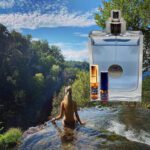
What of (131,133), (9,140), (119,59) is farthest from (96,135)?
(9,140)

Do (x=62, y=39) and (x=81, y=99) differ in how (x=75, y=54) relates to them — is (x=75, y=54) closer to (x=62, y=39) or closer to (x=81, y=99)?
(x=62, y=39)

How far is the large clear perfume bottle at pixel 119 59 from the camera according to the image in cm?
865

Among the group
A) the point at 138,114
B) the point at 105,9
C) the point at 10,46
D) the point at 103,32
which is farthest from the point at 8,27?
the point at 103,32

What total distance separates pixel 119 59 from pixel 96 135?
304 centimetres

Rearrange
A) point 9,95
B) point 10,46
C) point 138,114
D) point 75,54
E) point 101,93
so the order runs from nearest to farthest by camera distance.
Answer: point 101,93 → point 138,114 → point 9,95 → point 10,46 → point 75,54

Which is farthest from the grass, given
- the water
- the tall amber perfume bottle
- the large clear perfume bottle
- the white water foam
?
the tall amber perfume bottle

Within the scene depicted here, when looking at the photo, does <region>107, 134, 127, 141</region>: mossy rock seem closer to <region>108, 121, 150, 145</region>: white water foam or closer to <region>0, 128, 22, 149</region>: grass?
<region>108, 121, 150, 145</region>: white water foam

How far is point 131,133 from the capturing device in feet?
38.5

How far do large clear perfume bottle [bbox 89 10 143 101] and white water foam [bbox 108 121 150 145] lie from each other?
95.7 inches

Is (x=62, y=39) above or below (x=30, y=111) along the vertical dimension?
above

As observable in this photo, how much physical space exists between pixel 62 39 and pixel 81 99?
58195 millimetres

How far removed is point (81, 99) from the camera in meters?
29.6

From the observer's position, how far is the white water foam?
1108 centimetres

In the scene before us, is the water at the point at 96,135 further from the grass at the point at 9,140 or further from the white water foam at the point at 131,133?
the grass at the point at 9,140
